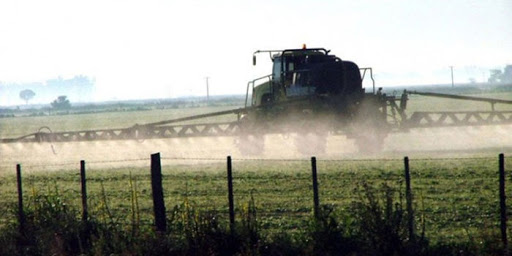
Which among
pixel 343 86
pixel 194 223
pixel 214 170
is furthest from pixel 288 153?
pixel 194 223

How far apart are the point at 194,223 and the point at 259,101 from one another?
17237 millimetres

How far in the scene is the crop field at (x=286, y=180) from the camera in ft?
46.4

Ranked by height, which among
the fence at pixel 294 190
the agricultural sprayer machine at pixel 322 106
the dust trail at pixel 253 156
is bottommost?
the fence at pixel 294 190

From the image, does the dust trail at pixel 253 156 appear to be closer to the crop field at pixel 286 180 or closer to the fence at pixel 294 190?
the crop field at pixel 286 180

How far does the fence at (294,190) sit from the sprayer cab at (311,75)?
3125 mm

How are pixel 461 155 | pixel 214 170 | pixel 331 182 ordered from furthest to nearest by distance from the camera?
pixel 461 155 → pixel 214 170 → pixel 331 182

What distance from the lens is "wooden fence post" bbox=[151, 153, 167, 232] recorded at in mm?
12570

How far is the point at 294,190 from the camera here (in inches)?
711

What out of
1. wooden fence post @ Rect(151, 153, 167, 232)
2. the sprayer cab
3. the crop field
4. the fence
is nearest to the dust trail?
the crop field

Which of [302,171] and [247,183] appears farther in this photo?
[302,171]

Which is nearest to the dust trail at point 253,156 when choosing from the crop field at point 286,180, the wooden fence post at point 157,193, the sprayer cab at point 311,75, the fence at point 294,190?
the crop field at point 286,180

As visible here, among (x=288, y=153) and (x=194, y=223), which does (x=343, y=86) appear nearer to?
(x=288, y=153)

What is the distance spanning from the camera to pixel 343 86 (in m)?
27.3

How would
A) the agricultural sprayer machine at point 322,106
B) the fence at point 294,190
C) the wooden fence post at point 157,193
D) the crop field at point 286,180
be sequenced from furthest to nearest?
1. the agricultural sprayer machine at point 322,106
2. the crop field at point 286,180
3. the fence at point 294,190
4. the wooden fence post at point 157,193
